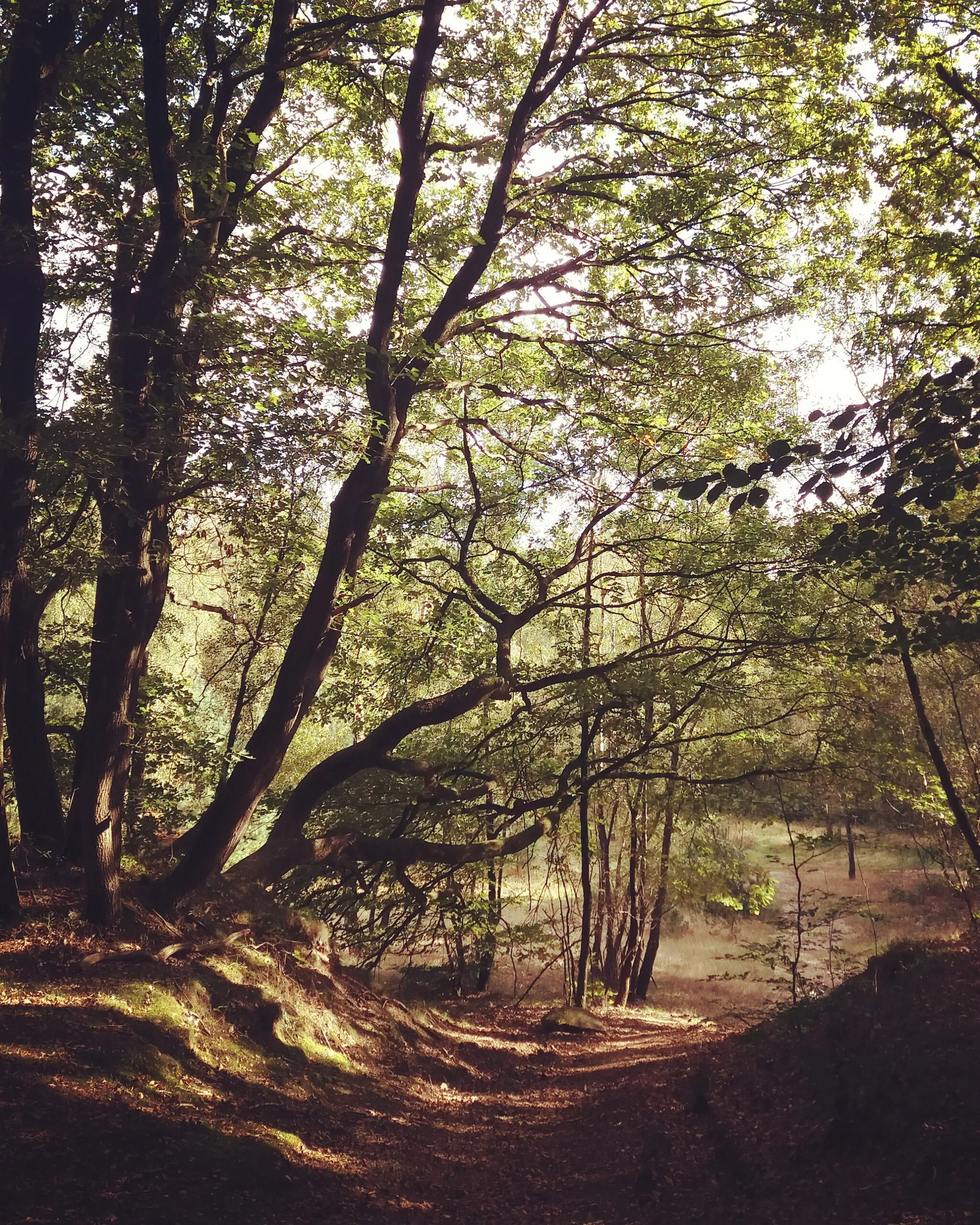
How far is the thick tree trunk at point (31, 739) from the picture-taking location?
6.89 metres

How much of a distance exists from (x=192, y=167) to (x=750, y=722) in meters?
10.3

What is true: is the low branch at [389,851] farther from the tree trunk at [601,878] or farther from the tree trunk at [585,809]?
the tree trunk at [601,878]

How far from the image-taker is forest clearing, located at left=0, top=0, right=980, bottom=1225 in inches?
187

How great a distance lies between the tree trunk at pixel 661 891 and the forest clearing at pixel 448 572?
0.28 metres

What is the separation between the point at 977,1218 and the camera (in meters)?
3.62

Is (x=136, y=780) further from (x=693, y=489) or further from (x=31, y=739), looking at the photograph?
(x=693, y=489)

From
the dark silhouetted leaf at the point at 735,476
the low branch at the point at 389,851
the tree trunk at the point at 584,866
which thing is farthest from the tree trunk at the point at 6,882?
the tree trunk at the point at 584,866

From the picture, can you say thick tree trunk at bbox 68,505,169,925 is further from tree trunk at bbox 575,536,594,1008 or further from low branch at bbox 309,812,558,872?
tree trunk at bbox 575,536,594,1008

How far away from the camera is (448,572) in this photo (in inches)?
467

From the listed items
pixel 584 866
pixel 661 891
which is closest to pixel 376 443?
pixel 584 866

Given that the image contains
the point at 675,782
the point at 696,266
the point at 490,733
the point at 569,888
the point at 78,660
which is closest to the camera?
the point at 696,266

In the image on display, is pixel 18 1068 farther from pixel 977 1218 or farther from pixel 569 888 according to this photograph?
pixel 569 888

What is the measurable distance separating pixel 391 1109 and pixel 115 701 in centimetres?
420

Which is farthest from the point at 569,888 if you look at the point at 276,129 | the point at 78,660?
the point at 276,129
